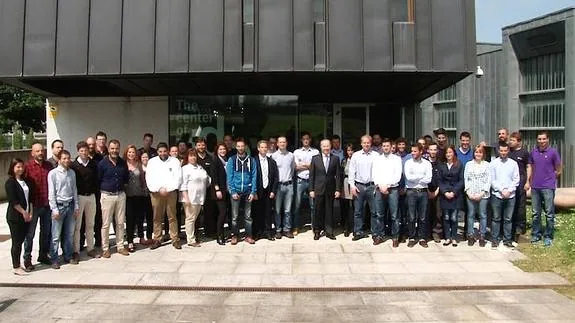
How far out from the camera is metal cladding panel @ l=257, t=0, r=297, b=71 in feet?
31.5

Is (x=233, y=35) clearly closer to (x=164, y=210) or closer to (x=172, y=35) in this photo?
(x=172, y=35)

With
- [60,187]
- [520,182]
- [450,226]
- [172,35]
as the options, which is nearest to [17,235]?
[60,187]

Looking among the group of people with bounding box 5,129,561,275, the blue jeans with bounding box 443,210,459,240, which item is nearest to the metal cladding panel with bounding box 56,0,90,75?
the group of people with bounding box 5,129,561,275

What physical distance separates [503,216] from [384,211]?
6.42ft

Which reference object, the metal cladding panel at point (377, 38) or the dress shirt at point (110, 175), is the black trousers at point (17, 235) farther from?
the metal cladding panel at point (377, 38)

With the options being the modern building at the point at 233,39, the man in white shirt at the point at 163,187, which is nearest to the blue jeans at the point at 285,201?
the man in white shirt at the point at 163,187

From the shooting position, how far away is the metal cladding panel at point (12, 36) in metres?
9.78

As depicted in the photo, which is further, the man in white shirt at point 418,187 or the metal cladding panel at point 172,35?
the metal cladding panel at point 172,35

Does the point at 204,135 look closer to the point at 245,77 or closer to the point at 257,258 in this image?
the point at 245,77

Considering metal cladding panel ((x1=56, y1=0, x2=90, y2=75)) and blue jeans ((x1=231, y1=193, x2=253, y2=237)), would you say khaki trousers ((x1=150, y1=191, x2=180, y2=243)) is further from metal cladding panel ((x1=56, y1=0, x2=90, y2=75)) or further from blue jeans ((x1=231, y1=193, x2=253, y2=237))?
metal cladding panel ((x1=56, y1=0, x2=90, y2=75))

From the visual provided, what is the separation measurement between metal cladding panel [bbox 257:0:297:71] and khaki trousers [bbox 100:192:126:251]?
3278 mm

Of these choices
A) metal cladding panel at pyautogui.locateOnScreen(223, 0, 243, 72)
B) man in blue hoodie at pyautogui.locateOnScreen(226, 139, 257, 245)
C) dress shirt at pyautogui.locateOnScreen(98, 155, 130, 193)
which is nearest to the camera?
dress shirt at pyautogui.locateOnScreen(98, 155, 130, 193)

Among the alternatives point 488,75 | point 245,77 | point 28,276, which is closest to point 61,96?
point 245,77

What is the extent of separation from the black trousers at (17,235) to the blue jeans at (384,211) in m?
5.46
